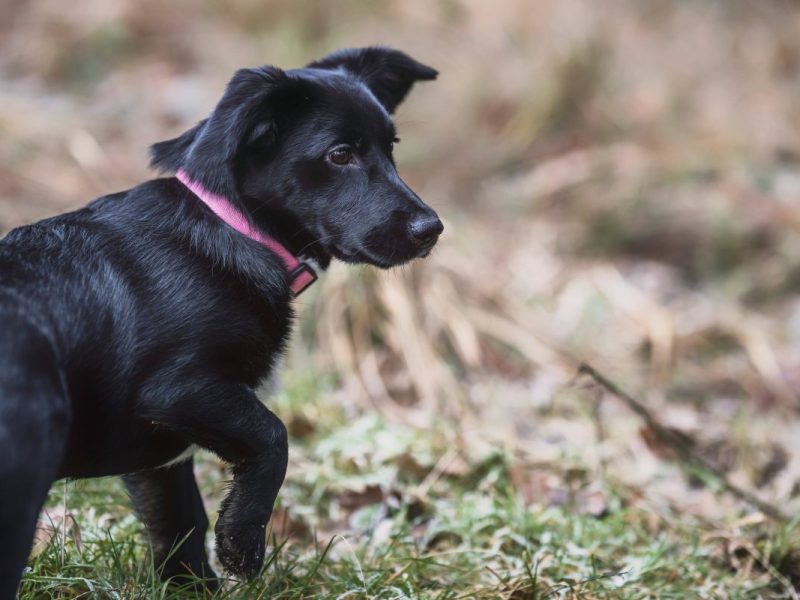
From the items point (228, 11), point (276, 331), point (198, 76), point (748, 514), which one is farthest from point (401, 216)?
point (228, 11)

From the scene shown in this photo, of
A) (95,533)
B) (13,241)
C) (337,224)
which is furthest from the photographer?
(95,533)

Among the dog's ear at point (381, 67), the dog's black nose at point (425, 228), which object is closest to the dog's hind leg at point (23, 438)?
the dog's black nose at point (425, 228)

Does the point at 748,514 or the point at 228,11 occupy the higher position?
the point at 228,11

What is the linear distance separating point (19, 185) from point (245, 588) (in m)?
3.93

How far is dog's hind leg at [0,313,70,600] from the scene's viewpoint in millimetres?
1787

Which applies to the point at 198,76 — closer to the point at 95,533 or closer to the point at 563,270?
the point at 563,270

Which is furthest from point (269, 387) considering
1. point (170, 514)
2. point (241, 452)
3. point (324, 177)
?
point (324, 177)

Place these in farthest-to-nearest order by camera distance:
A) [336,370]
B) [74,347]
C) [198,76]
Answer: [198,76] → [336,370] → [74,347]

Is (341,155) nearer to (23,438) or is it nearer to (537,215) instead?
(23,438)

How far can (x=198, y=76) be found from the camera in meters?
7.94

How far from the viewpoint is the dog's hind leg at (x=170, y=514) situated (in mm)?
2514

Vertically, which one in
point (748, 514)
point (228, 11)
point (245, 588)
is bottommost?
point (748, 514)

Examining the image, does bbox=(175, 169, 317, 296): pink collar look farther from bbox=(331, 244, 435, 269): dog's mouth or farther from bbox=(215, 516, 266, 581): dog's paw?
bbox=(215, 516, 266, 581): dog's paw

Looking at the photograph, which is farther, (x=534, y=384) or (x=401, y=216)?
(x=534, y=384)
